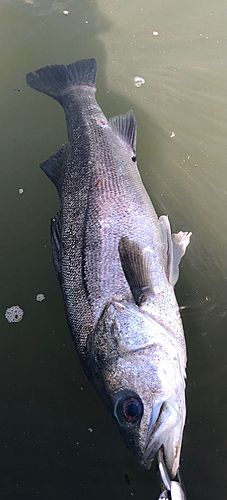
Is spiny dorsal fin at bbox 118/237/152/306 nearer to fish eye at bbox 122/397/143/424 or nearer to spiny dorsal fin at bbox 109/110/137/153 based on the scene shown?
fish eye at bbox 122/397/143/424

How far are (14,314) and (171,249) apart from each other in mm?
1555

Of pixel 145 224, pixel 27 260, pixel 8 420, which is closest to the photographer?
pixel 145 224

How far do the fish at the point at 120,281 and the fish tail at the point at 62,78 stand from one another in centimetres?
30

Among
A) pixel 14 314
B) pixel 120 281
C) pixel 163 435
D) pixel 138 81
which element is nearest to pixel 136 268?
pixel 120 281

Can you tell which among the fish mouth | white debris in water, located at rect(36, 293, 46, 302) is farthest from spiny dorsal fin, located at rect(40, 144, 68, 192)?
the fish mouth

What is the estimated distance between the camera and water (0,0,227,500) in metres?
2.53

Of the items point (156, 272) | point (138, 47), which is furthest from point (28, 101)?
point (156, 272)

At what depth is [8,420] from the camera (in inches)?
108

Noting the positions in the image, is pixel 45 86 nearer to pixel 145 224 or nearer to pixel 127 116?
pixel 127 116

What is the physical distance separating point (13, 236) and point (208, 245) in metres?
1.88

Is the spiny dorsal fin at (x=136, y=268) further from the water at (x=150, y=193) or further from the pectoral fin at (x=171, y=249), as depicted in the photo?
the water at (x=150, y=193)

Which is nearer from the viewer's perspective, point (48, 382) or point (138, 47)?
point (48, 382)

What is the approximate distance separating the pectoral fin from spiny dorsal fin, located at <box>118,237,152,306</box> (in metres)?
0.25

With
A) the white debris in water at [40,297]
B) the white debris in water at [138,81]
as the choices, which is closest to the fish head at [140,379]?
the white debris in water at [40,297]
